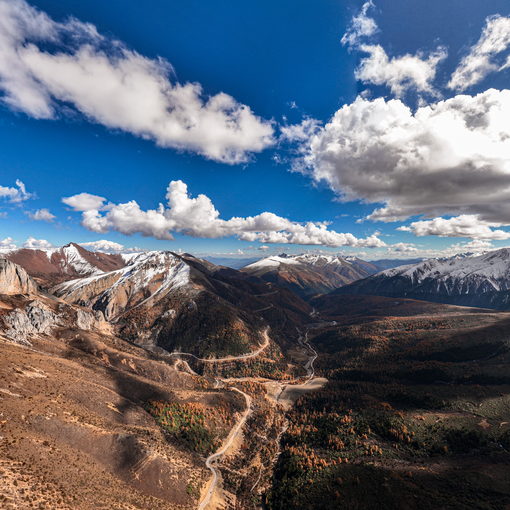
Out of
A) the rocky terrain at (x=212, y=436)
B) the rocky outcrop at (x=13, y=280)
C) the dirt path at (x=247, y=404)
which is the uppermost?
the rocky outcrop at (x=13, y=280)

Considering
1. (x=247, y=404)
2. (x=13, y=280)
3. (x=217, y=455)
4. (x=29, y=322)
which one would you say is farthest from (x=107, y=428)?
(x=13, y=280)

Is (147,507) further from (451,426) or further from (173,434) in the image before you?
(451,426)

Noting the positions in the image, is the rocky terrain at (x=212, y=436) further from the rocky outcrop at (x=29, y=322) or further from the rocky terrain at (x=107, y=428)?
the rocky outcrop at (x=29, y=322)

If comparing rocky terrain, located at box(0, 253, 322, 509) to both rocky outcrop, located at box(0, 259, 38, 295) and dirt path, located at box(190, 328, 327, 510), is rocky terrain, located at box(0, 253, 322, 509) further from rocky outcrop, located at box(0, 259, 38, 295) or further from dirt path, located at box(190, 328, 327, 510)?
rocky outcrop, located at box(0, 259, 38, 295)

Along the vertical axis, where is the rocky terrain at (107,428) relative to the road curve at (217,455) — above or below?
above

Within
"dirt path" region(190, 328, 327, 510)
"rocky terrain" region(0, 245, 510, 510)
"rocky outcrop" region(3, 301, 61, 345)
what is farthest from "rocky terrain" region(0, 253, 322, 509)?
"dirt path" region(190, 328, 327, 510)

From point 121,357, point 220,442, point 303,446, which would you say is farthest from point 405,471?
point 121,357

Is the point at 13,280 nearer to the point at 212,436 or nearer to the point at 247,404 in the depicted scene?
the point at 212,436

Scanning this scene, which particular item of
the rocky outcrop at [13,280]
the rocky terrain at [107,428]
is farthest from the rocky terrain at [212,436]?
the rocky outcrop at [13,280]

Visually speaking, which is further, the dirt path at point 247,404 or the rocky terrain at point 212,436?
the dirt path at point 247,404
